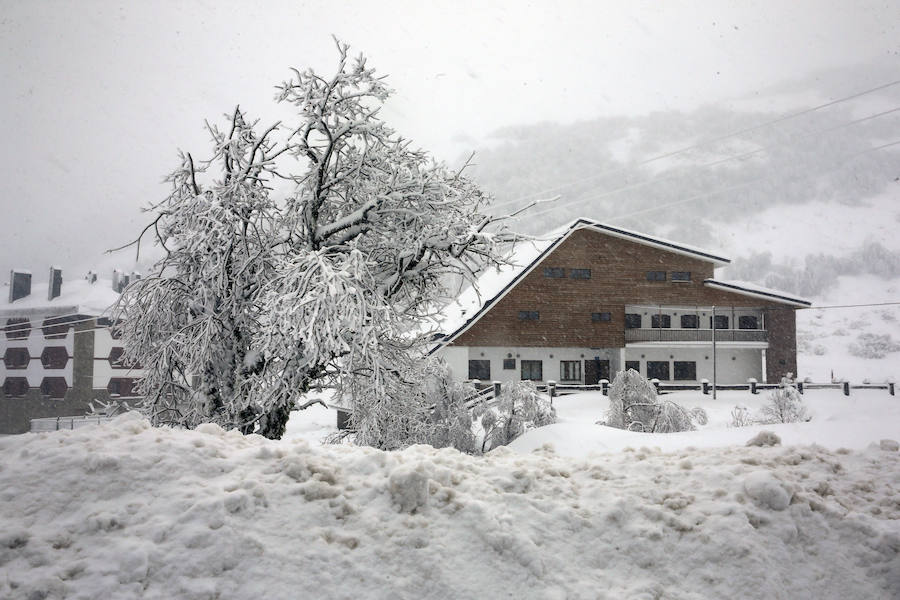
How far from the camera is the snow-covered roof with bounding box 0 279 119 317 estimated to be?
A: 89.7ft

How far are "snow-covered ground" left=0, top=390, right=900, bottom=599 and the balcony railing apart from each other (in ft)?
84.7

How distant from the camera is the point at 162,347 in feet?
28.9

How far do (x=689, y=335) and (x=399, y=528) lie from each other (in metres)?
29.2

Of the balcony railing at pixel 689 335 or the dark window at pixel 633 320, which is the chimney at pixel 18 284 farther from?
the balcony railing at pixel 689 335

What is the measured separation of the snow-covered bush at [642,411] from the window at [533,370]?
9638 millimetres

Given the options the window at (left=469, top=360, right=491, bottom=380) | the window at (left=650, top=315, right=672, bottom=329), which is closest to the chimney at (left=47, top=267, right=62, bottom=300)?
the window at (left=469, top=360, right=491, bottom=380)

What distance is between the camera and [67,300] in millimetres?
29391

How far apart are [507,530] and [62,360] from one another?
3496 centimetres

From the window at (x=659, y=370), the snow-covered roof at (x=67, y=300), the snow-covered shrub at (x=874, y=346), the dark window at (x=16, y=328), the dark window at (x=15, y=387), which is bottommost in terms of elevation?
the dark window at (x=15, y=387)

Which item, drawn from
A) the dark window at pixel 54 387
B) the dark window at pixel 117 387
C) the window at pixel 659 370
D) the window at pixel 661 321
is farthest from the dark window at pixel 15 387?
the window at pixel 661 321

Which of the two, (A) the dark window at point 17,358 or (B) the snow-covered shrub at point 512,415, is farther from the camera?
(A) the dark window at point 17,358

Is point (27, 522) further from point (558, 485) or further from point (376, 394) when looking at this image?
point (376, 394)

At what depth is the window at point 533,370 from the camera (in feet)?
92.0

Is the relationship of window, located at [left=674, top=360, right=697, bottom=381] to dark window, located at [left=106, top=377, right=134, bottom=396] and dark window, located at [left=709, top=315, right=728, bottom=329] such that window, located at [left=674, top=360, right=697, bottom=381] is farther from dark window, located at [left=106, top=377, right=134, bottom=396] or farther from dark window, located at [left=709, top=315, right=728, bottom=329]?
dark window, located at [left=106, top=377, right=134, bottom=396]
